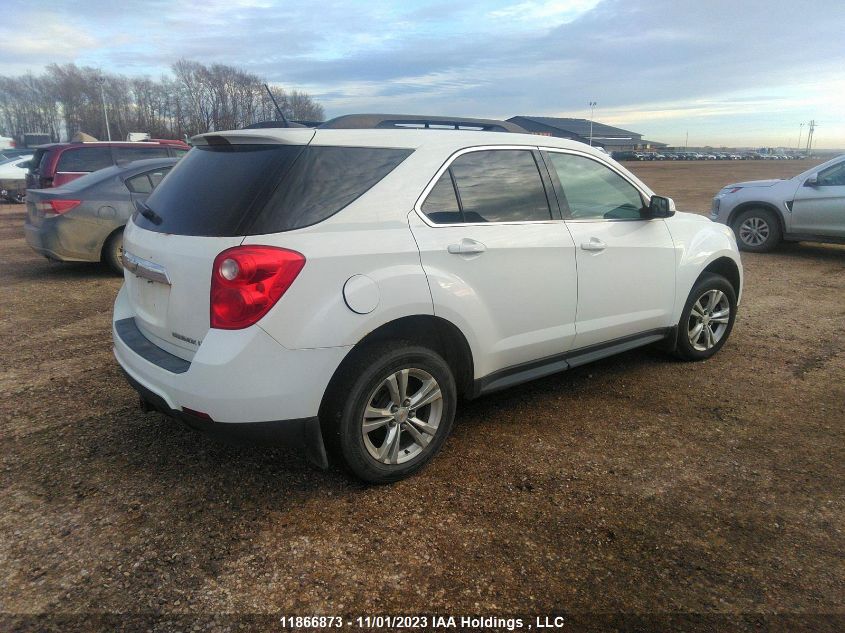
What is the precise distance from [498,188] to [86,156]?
10.2m

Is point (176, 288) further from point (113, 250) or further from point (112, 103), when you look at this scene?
point (112, 103)

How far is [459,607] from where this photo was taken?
2.27 m

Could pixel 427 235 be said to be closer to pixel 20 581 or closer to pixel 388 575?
pixel 388 575

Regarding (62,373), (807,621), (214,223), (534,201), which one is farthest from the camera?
Result: (62,373)

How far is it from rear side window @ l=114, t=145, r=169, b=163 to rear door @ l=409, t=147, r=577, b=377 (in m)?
9.08

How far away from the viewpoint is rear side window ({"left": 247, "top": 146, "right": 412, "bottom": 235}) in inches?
105

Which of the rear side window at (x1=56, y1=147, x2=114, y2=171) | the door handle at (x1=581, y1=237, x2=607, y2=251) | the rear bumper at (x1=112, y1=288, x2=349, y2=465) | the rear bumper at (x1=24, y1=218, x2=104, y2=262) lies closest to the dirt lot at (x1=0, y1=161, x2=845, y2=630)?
the rear bumper at (x1=112, y1=288, x2=349, y2=465)

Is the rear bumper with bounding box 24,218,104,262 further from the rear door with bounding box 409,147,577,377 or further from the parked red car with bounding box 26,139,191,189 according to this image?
the rear door with bounding box 409,147,577,377

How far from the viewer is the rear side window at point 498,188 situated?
3230 millimetres

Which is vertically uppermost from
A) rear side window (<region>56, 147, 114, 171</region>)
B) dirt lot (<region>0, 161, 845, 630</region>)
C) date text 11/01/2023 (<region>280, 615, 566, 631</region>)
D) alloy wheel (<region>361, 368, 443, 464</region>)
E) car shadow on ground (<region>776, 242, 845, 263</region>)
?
rear side window (<region>56, 147, 114, 171</region>)

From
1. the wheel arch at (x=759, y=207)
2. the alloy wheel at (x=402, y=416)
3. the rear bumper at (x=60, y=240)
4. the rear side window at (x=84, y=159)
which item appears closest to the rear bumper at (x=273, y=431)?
the alloy wheel at (x=402, y=416)

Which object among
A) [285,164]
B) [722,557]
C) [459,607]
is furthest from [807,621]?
[285,164]

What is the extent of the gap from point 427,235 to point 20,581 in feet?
7.32

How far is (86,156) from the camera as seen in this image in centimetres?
1102
